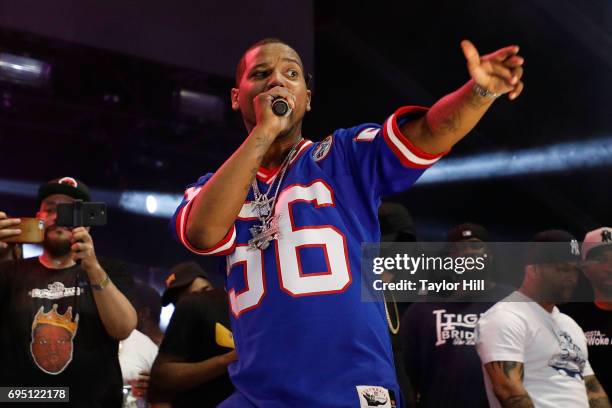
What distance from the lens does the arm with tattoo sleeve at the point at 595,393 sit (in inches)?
149

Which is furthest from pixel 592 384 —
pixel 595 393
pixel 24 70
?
pixel 24 70

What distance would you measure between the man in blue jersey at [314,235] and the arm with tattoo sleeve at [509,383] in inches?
73.3

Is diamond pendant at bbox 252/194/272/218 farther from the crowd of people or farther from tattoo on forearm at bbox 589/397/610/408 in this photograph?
tattoo on forearm at bbox 589/397/610/408

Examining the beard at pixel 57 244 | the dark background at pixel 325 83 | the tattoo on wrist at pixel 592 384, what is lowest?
the tattoo on wrist at pixel 592 384

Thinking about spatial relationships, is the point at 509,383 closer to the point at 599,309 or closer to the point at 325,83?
the point at 599,309

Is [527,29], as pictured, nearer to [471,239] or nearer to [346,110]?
[346,110]

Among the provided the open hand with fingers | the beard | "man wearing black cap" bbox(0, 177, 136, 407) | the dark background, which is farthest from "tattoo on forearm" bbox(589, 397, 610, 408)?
the open hand with fingers

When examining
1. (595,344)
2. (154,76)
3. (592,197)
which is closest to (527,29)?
(592,197)

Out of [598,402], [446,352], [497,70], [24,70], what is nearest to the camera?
[497,70]

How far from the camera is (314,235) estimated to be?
164cm

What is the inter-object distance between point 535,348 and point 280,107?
89.9 inches

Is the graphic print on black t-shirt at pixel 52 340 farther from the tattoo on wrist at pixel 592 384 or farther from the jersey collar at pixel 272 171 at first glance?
the tattoo on wrist at pixel 592 384

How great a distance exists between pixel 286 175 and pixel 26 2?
4.07 m

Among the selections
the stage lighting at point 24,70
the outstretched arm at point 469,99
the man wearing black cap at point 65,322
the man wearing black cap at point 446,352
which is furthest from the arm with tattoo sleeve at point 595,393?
the stage lighting at point 24,70
